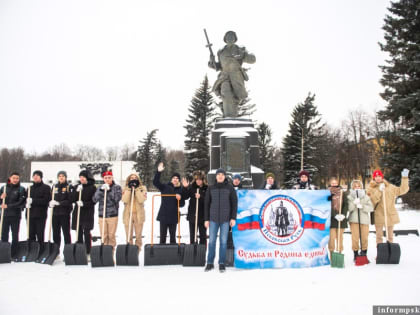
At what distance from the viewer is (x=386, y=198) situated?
622cm

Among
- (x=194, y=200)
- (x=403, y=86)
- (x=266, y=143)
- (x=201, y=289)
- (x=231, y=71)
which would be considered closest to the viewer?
(x=201, y=289)

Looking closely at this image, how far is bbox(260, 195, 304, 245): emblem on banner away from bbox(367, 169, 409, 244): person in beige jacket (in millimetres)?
1593

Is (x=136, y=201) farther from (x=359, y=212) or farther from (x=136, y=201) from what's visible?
(x=359, y=212)

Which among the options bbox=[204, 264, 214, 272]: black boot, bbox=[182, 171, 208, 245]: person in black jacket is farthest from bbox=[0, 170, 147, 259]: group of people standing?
bbox=[204, 264, 214, 272]: black boot

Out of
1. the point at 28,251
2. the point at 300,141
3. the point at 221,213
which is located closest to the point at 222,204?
the point at 221,213

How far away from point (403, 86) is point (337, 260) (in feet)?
49.5

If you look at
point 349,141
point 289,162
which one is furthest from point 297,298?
point 349,141

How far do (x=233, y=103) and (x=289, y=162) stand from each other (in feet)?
68.6

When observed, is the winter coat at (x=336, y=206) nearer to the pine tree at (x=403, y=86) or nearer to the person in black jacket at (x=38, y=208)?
the person in black jacket at (x=38, y=208)

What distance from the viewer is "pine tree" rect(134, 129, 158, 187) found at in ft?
133

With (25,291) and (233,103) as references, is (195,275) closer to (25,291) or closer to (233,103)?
(25,291)

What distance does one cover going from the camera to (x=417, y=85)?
1684cm

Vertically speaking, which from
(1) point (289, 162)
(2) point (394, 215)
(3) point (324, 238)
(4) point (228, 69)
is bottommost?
(3) point (324, 238)

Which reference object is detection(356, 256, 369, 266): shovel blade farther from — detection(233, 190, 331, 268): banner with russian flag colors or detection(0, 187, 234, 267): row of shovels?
detection(0, 187, 234, 267): row of shovels
